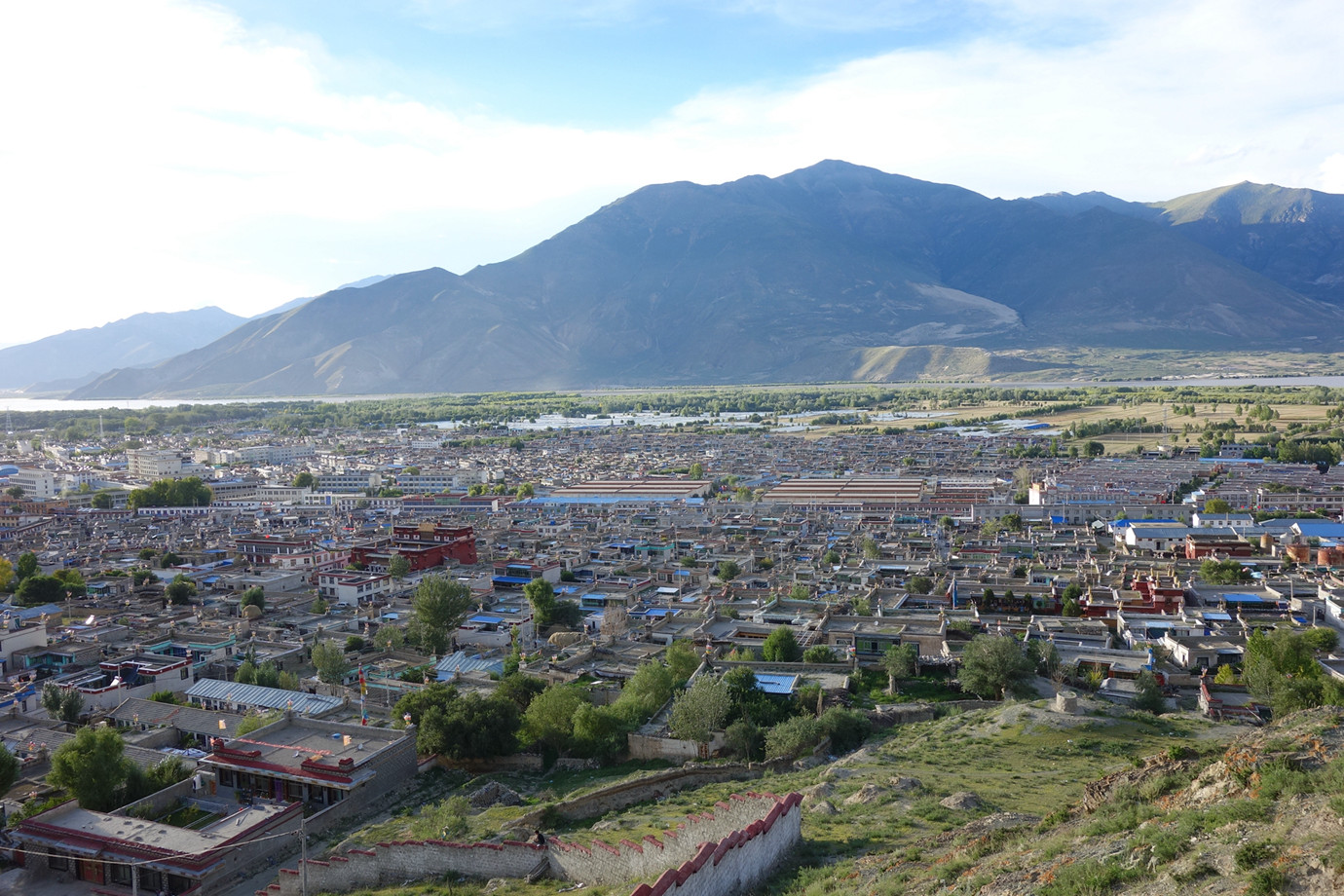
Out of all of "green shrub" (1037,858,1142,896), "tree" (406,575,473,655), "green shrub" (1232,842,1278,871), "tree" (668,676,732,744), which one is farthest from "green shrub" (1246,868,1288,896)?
"tree" (406,575,473,655)

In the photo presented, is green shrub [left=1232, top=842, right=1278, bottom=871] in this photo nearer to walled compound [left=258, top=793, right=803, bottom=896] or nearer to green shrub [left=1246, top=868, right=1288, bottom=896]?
green shrub [left=1246, top=868, right=1288, bottom=896]

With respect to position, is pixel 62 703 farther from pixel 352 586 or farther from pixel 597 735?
pixel 352 586

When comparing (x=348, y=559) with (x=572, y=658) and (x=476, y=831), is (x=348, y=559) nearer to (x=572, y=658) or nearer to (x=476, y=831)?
(x=572, y=658)

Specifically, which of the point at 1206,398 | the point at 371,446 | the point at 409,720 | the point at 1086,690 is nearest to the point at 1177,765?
the point at 1086,690

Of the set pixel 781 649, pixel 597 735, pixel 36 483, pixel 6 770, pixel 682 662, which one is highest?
pixel 36 483

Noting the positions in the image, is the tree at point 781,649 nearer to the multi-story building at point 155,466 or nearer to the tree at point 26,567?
the tree at point 26,567

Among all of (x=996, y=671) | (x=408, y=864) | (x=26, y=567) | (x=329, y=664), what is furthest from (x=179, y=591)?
(x=996, y=671)
